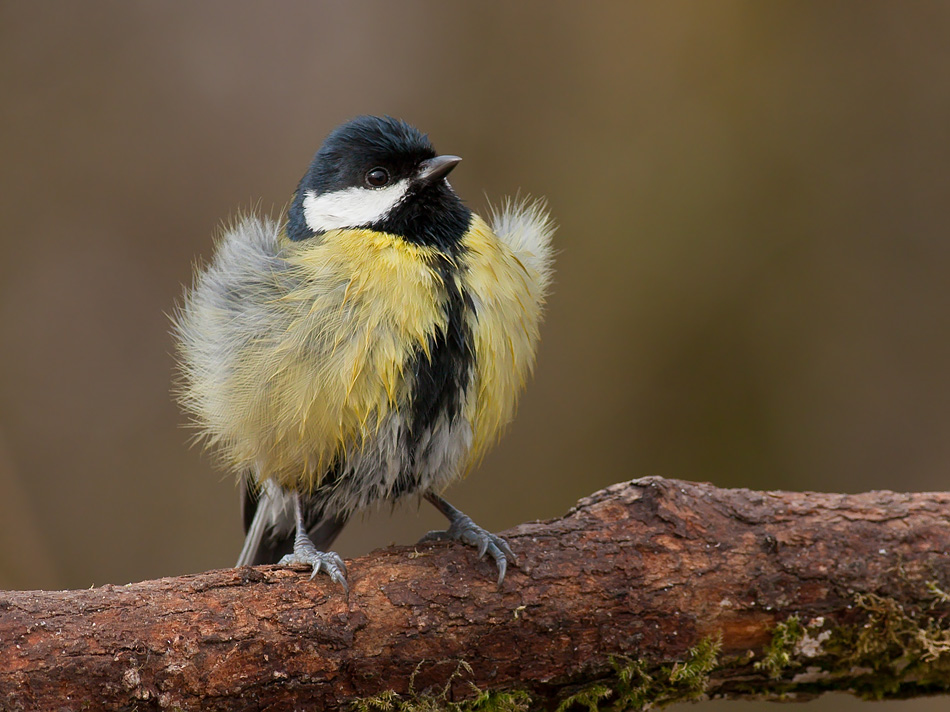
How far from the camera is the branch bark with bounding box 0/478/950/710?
2.10 metres

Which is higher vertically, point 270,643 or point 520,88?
point 520,88

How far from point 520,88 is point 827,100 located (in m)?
1.51

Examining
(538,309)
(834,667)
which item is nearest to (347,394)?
(538,309)

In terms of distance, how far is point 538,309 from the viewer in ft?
9.55

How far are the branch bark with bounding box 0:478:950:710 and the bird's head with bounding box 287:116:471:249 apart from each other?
93 centimetres

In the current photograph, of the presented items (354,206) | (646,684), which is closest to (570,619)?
(646,684)

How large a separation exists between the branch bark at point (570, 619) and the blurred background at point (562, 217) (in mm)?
1937

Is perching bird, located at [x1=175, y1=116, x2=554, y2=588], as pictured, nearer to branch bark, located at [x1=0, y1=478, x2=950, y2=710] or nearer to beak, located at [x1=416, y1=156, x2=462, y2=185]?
Result: beak, located at [x1=416, y1=156, x2=462, y2=185]

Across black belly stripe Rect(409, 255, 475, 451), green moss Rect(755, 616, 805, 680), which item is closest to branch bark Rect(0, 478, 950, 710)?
green moss Rect(755, 616, 805, 680)

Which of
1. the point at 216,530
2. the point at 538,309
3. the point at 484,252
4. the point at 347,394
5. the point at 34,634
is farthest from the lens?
the point at 216,530

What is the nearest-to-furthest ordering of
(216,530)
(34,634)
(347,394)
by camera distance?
1. (34,634)
2. (347,394)
3. (216,530)

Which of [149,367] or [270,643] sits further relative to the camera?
[149,367]

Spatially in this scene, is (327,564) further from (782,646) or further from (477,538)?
(782,646)

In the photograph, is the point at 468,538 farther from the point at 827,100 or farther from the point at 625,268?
the point at 827,100
